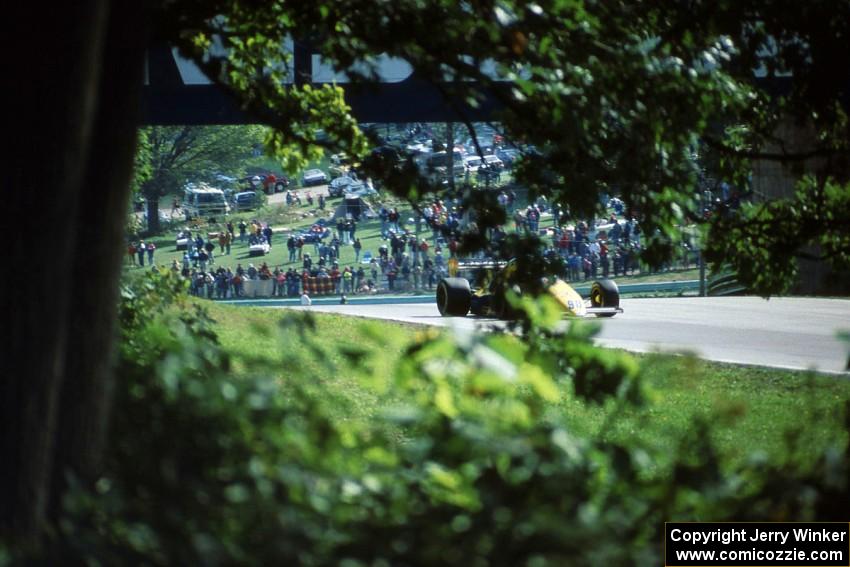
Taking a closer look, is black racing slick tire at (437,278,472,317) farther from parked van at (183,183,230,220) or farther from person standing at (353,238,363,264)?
parked van at (183,183,230,220)

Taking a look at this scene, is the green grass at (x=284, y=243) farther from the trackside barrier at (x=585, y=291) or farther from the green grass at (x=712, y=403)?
the green grass at (x=712, y=403)

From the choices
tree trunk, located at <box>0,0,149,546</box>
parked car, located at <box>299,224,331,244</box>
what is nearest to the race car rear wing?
tree trunk, located at <box>0,0,149,546</box>

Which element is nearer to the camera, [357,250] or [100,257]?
[100,257]

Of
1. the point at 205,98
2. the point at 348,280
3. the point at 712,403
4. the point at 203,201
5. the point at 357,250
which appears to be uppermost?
the point at 205,98

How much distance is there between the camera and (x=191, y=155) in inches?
2283

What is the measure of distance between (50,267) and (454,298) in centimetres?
1827

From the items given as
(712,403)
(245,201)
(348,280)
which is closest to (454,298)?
(712,403)

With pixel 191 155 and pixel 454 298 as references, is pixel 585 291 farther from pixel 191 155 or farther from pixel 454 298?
pixel 454 298

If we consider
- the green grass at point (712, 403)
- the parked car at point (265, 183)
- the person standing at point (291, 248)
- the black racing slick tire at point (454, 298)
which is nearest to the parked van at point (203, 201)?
the parked car at point (265, 183)

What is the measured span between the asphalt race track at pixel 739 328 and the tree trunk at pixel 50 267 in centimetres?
929

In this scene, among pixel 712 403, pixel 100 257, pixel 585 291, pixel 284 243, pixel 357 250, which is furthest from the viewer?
pixel 284 243

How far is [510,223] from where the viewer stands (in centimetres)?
647

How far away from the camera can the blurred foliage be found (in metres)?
2.10

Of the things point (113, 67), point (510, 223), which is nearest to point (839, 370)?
point (510, 223)
